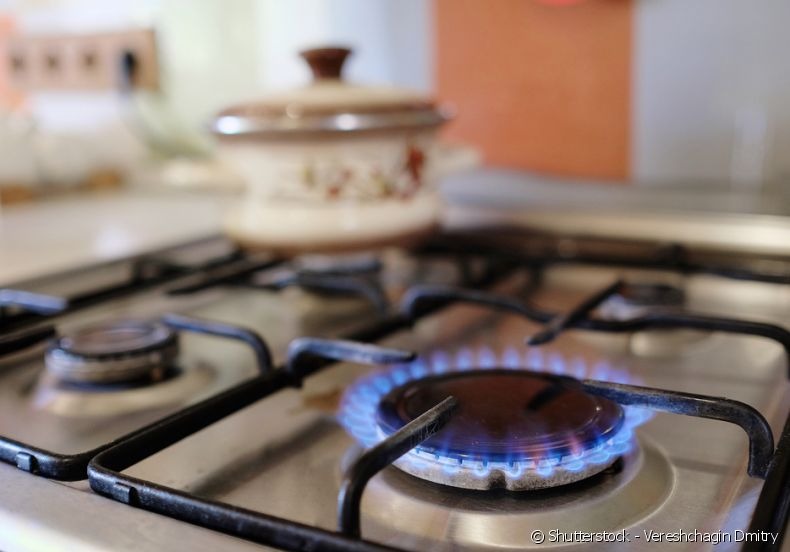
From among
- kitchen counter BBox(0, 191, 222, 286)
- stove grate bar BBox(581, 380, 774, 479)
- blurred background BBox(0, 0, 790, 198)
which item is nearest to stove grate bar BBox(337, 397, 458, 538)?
stove grate bar BBox(581, 380, 774, 479)

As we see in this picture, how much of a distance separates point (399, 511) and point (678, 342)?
32cm

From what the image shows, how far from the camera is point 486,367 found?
54cm

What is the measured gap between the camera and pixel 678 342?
626 mm

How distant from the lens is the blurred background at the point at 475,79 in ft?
2.71

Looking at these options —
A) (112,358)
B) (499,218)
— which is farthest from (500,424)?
(499,218)

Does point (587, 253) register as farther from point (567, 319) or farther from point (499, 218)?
point (567, 319)

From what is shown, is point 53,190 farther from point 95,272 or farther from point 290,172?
point 290,172

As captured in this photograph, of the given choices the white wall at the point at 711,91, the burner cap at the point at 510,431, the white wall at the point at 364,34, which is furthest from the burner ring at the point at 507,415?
the white wall at the point at 364,34

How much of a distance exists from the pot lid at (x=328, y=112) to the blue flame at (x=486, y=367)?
19cm

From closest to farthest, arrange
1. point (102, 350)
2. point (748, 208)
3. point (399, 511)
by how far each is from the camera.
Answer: point (399, 511)
point (102, 350)
point (748, 208)

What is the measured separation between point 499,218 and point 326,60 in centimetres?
30

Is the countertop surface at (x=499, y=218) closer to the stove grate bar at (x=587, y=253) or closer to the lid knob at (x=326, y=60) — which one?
the stove grate bar at (x=587, y=253)

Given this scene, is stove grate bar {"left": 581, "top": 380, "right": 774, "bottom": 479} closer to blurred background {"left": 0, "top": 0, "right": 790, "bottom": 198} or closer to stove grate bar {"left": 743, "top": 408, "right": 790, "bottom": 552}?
stove grate bar {"left": 743, "top": 408, "right": 790, "bottom": 552}

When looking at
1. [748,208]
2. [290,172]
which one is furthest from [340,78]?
[748,208]
